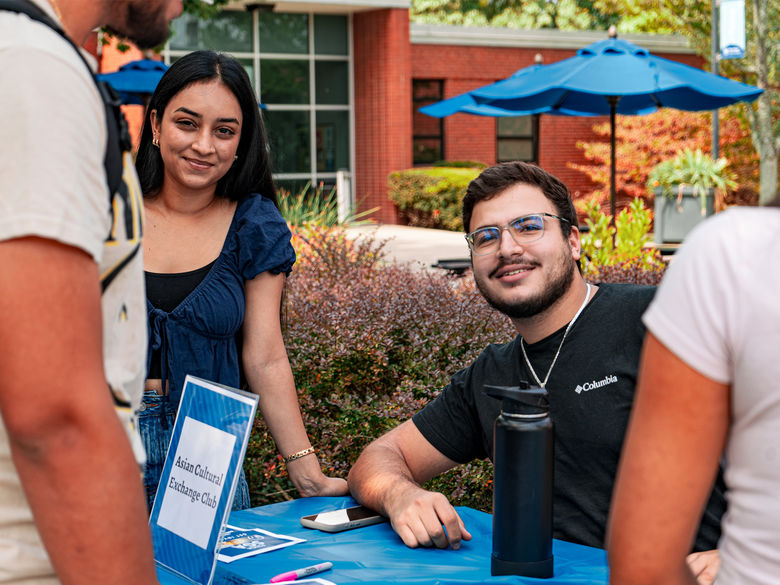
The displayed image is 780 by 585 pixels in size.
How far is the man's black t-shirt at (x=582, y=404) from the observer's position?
240cm

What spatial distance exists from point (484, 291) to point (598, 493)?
67cm

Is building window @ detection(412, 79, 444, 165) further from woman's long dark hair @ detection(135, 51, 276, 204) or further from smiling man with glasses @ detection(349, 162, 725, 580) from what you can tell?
smiling man with glasses @ detection(349, 162, 725, 580)

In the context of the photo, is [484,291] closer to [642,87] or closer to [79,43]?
[79,43]

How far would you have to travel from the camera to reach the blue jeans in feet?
8.71

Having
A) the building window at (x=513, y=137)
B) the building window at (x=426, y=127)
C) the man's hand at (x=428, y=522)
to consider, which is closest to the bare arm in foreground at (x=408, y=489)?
the man's hand at (x=428, y=522)

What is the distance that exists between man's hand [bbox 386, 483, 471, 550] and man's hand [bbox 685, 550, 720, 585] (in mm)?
506

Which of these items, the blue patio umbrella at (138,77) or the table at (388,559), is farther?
the blue patio umbrella at (138,77)

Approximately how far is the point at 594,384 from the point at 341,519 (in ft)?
2.46

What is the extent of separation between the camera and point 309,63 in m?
22.4

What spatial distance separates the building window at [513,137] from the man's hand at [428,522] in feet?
73.6

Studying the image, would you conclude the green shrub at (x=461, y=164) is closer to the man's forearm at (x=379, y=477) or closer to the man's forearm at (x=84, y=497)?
the man's forearm at (x=379, y=477)

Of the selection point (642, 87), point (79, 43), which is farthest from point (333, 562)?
point (642, 87)

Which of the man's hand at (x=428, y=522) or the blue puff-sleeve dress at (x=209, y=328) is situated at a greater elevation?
the blue puff-sleeve dress at (x=209, y=328)

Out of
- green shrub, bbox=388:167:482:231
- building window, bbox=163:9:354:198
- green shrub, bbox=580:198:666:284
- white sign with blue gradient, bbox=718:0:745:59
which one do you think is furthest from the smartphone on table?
building window, bbox=163:9:354:198
